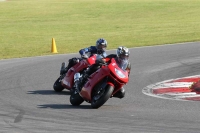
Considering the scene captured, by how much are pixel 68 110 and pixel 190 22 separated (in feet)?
88.6

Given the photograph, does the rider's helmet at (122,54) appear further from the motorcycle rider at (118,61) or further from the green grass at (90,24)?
the green grass at (90,24)

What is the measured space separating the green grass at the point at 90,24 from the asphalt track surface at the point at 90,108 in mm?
6320

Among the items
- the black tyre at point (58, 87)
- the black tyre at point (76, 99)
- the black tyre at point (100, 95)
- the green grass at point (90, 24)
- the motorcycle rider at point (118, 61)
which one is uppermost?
the motorcycle rider at point (118, 61)

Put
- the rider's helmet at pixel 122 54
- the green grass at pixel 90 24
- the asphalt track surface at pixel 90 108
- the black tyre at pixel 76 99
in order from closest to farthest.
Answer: the asphalt track surface at pixel 90 108, the rider's helmet at pixel 122 54, the black tyre at pixel 76 99, the green grass at pixel 90 24

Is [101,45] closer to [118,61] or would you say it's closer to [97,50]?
[97,50]

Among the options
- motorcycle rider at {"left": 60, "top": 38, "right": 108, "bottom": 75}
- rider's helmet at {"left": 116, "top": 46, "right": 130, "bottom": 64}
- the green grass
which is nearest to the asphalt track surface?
rider's helmet at {"left": 116, "top": 46, "right": 130, "bottom": 64}

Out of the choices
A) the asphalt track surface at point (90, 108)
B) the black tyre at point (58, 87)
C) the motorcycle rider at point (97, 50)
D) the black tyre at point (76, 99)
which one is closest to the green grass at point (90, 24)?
the asphalt track surface at point (90, 108)

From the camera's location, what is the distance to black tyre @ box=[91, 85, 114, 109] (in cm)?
1072

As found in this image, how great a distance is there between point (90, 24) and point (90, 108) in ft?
87.1

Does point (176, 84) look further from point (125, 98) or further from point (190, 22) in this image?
point (190, 22)

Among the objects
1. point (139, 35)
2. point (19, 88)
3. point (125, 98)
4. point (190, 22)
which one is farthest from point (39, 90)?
point (190, 22)

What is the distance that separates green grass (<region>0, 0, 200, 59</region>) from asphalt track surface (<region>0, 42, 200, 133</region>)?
6320mm

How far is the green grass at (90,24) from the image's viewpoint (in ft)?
88.0

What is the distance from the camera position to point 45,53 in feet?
75.3
